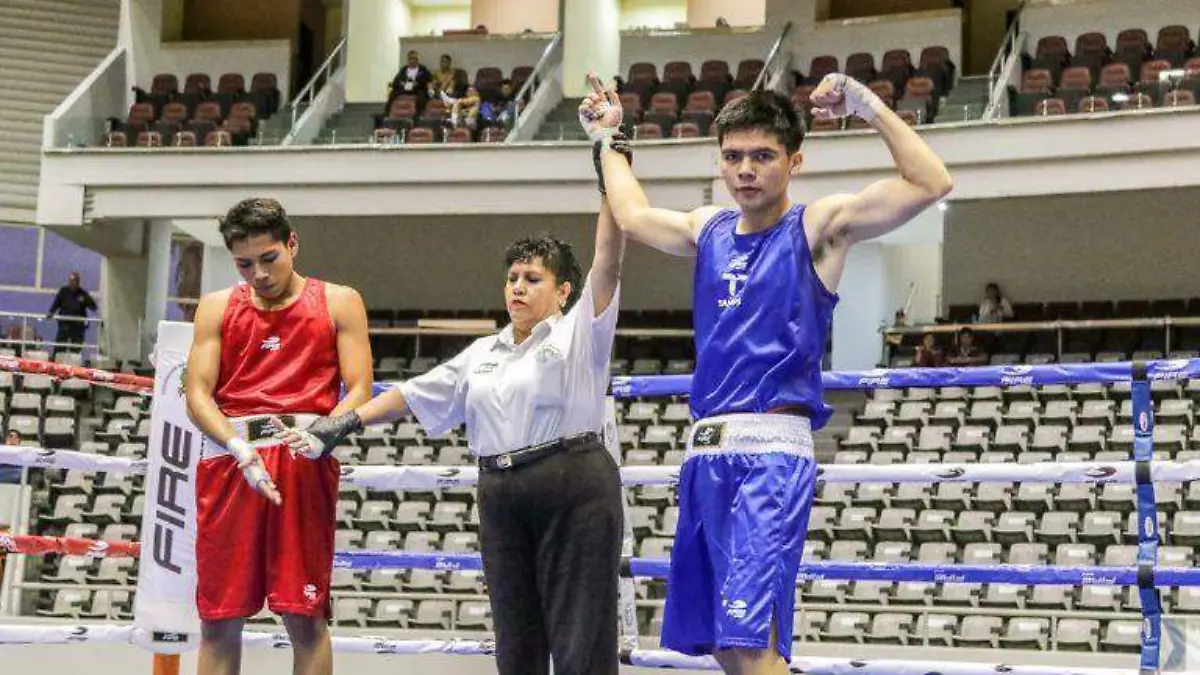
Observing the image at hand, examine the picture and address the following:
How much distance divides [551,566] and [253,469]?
711mm

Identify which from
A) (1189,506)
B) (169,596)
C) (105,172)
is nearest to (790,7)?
(105,172)

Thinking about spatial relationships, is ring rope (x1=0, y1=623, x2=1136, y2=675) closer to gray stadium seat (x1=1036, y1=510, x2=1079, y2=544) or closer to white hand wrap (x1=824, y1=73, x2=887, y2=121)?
white hand wrap (x1=824, y1=73, x2=887, y2=121)

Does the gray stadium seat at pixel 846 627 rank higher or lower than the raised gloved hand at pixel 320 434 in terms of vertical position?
lower

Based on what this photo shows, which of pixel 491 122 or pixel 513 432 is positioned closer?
pixel 513 432

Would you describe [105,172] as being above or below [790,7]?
below

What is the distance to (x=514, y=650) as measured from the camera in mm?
3299

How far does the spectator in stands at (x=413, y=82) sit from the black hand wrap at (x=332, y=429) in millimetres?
12879

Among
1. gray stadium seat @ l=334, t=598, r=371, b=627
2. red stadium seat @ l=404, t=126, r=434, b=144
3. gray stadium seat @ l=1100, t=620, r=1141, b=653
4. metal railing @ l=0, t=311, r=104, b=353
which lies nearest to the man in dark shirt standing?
metal railing @ l=0, t=311, r=104, b=353

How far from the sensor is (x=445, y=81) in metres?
16.1

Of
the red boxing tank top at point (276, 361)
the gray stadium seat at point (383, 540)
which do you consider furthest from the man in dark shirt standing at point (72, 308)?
the red boxing tank top at point (276, 361)

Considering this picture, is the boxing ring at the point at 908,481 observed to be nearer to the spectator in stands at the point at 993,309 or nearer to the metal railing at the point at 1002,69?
the metal railing at the point at 1002,69

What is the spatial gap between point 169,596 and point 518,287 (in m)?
1.45

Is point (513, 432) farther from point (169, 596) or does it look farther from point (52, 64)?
point (52, 64)

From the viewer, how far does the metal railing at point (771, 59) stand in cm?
1499
